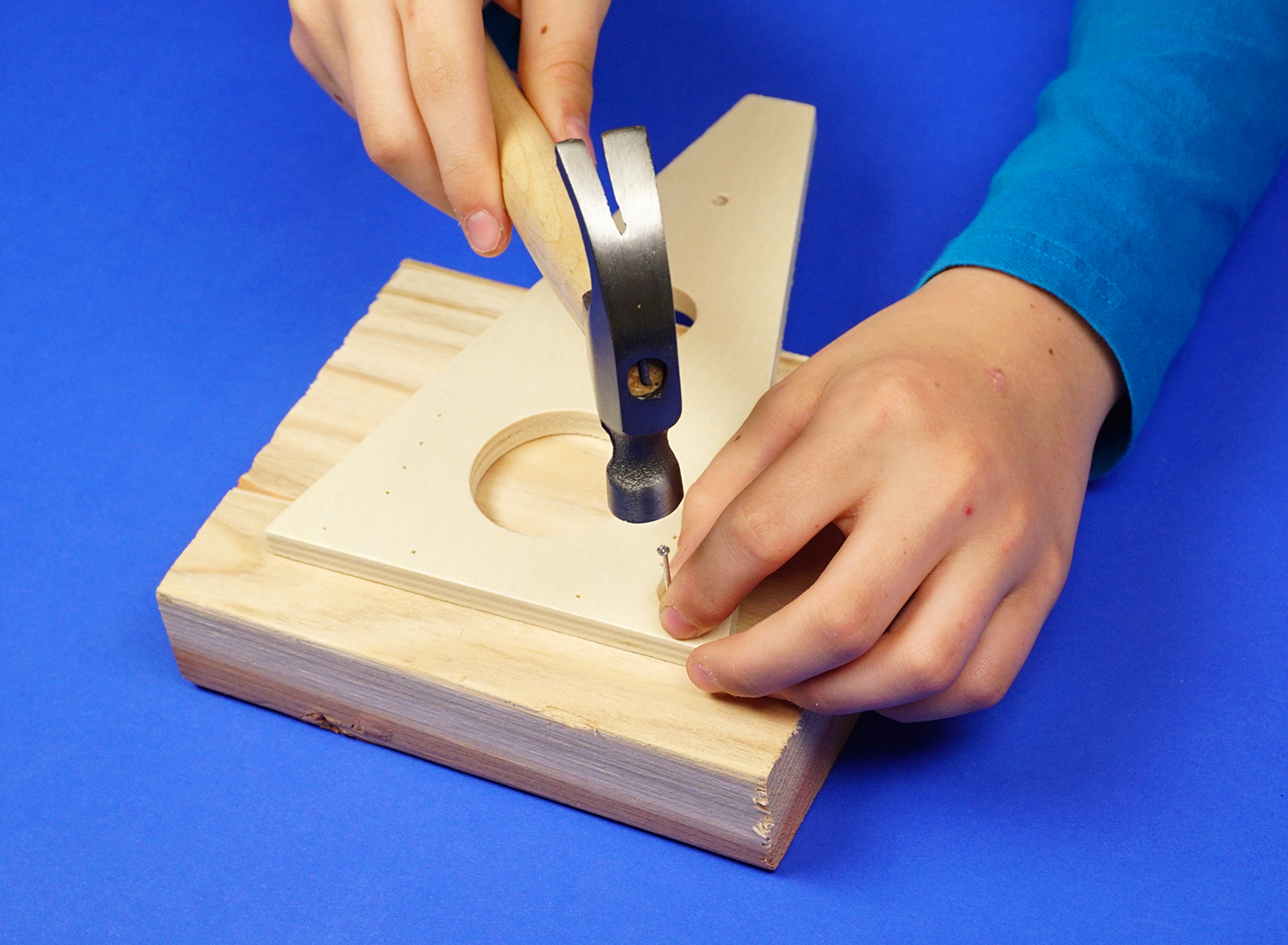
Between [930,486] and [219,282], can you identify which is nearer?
[930,486]

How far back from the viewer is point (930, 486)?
3.41ft

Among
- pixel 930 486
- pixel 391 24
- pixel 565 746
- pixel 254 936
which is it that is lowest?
pixel 254 936

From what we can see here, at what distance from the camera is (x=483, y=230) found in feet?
3.84

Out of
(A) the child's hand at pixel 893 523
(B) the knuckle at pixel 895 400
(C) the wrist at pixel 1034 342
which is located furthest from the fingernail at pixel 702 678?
(C) the wrist at pixel 1034 342

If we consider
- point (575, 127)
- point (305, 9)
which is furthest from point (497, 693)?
point (305, 9)

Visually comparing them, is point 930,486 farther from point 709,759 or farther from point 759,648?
point 709,759

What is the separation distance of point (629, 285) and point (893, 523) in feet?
1.09

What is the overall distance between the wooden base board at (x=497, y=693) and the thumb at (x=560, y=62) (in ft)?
1.63

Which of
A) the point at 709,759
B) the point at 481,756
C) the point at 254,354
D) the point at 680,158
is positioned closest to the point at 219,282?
the point at 254,354

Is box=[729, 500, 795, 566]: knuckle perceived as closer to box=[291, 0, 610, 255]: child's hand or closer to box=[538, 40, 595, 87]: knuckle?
box=[291, 0, 610, 255]: child's hand

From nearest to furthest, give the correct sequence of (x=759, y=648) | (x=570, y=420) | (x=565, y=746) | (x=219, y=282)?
(x=759, y=648) < (x=565, y=746) < (x=570, y=420) < (x=219, y=282)

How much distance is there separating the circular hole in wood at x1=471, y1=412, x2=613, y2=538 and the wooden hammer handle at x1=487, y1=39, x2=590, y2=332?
1.02ft

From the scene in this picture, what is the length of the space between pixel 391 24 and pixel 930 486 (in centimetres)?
67

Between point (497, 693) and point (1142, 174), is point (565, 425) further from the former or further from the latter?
point (1142, 174)
